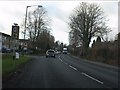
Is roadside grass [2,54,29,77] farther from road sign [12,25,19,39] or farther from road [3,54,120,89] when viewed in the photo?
road sign [12,25,19,39]

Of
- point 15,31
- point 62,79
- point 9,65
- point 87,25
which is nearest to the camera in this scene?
point 62,79

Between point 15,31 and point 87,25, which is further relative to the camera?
point 87,25

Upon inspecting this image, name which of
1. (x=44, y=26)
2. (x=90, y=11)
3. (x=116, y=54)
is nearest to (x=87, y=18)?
(x=90, y=11)

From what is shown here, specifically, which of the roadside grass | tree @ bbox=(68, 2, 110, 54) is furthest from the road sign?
tree @ bbox=(68, 2, 110, 54)

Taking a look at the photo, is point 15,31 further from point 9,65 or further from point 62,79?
point 62,79

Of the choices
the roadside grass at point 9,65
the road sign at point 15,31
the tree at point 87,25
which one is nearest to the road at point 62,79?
the roadside grass at point 9,65

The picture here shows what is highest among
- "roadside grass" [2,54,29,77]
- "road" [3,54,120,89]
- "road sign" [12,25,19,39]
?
"road sign" [12,25,19,39]

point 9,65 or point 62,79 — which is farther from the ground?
point 9,65

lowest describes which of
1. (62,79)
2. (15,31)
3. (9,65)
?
(62,79)

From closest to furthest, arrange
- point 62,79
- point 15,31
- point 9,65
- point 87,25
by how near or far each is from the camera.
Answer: point 62,79, point 15,31, point 9,65, point 87,25

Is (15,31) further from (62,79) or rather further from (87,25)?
(87,25)

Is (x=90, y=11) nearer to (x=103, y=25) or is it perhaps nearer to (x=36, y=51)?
(x=103, y=25)

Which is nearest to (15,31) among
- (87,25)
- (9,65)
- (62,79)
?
(9,65)

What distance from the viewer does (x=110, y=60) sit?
44.5 m
